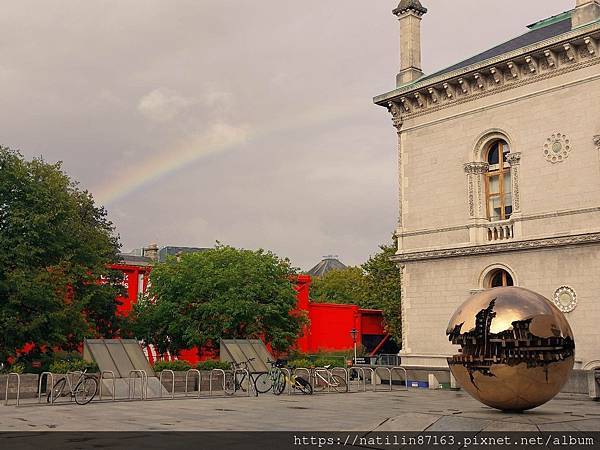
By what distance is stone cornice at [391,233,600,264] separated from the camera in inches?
1017

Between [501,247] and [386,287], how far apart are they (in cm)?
2738

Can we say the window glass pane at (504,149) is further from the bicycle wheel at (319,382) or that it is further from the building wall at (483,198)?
the bicycle wheel at (319,382)

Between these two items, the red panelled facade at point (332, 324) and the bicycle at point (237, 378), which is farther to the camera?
the red panelled facade at point (332, 324)

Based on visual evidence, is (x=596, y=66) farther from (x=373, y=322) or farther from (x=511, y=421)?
(x=373, y=322)

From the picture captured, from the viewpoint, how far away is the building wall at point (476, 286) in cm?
2575

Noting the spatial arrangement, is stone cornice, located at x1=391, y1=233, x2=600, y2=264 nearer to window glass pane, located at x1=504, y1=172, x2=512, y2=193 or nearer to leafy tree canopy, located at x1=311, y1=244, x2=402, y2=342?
window glass pane, located at x1=504, y1=172, x2=512, y2=193

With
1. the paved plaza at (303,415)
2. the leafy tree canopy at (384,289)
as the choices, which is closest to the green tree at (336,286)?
the leafy tree canopy at (384,289)

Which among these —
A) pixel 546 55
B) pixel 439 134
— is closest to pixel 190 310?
pixel 439 134

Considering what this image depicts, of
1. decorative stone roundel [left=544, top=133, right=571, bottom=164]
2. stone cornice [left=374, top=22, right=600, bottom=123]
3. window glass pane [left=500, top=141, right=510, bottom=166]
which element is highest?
stone cornice [left=374, top=22, right=600, bottom=123]

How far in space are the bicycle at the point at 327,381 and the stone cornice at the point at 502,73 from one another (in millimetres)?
12538

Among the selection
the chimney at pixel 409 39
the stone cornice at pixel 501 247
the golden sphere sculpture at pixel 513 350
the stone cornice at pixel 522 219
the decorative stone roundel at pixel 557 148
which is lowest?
the golden sphere sculpture at pixel 513 350

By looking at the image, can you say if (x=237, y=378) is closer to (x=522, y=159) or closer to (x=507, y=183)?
(x=507, y=183)

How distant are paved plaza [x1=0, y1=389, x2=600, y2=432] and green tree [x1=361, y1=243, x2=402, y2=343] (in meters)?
28.7

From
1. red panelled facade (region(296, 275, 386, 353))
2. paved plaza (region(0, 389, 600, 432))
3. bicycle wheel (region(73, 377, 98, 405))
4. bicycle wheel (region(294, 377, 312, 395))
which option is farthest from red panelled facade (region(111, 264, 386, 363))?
paved plaza (region(0, 389, 600, 432))
